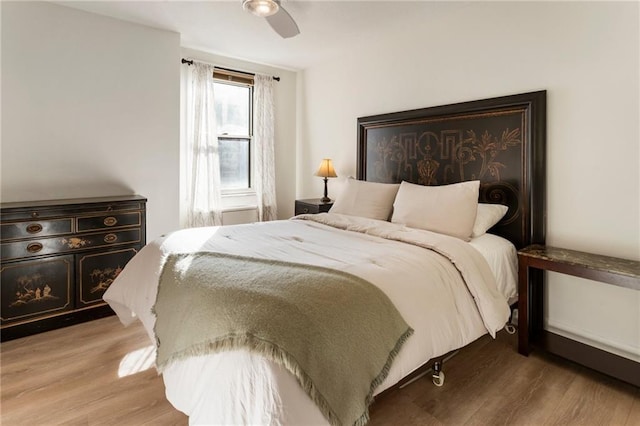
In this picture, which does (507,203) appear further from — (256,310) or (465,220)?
(256,310)

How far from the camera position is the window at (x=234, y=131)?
14.7 feet

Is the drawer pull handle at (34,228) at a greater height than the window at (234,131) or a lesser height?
lesser

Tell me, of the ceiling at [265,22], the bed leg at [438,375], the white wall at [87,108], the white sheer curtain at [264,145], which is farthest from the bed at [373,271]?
the white sheer curtain at [264,145]

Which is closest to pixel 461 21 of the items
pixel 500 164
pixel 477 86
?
pixel 477 86

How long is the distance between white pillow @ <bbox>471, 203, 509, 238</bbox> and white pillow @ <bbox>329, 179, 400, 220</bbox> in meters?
0.76

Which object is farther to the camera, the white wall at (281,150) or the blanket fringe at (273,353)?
the white wall at (281,150)

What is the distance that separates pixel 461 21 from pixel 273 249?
256 centimetres

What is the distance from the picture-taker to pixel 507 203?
9.10 feet

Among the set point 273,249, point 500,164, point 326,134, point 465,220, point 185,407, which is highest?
point 326,134

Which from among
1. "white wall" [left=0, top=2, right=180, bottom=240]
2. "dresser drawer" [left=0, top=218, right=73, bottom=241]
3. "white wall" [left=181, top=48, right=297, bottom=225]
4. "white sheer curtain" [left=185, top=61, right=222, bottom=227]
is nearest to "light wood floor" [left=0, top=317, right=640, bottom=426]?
"dresser drawer" [left=0, top=218, right=73, bottom=241]

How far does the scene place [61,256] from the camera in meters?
2.77

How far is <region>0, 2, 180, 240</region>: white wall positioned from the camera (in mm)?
2883

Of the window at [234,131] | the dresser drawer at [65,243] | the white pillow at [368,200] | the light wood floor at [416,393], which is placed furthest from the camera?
the window at [234,131]

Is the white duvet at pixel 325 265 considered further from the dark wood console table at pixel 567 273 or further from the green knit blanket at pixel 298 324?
the dark wood console table at pixel 567 273
